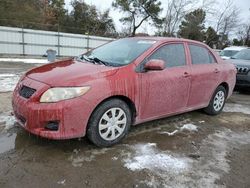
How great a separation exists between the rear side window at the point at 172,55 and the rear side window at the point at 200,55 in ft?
1.01

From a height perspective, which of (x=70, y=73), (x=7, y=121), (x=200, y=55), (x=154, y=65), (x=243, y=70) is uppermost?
(x=200, y=55)

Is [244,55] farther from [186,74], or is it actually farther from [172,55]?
[172,55]

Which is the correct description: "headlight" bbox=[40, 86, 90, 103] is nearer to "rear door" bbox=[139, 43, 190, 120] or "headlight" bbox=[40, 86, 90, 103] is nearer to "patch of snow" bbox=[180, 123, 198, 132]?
"rear door" bbox=[139, 43, 190, 120]

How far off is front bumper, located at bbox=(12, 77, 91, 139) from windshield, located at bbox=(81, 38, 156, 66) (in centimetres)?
100

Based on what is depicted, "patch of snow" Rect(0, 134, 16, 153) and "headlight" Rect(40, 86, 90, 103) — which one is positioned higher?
"headlight" Rect(40, 86, 90, 103)

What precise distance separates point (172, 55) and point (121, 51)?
0.89 m

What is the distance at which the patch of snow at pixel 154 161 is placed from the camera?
3414 millimetres

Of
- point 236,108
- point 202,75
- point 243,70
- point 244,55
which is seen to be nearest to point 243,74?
point 243,70

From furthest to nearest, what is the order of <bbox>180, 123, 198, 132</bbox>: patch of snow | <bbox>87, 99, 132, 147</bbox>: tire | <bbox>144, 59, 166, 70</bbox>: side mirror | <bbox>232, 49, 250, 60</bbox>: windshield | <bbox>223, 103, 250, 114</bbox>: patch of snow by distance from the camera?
<bbox>232, 49, 250, 60</bbox>: windshield → <bbox>223, 103, 250, 114</bbox>: patch of snow → <bbox>180, 123, 198, 132</bbox>: patch of snow → <bbox>144, 59, 166, 70</bbox>: side mirror → <bbox>87, 99, 132, 147</bbox>: tire

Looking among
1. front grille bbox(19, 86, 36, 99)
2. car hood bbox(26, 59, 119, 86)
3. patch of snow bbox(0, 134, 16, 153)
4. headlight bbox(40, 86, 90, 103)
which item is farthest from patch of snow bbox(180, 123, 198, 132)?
patch of snow bbox(0, 134, 16, 153)

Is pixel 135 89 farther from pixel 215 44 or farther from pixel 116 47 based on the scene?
pixel 215 44

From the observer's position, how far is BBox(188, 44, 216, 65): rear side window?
5209mm

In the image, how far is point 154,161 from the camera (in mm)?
3584

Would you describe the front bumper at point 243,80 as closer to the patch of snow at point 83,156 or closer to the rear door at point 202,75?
the rear door at point 202,75
